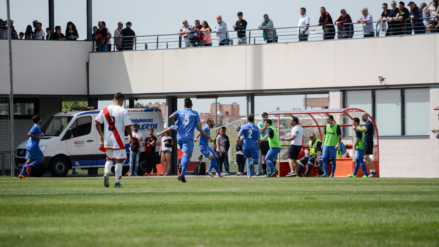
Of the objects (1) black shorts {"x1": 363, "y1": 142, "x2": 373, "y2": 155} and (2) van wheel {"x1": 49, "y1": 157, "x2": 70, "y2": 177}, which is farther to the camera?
(2) van wheel {"x1": 49, "y1": 157, "x2": 70, "y2": 177}

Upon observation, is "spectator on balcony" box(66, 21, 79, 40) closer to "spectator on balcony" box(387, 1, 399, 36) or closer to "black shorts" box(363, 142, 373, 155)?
"spectator on balcony" box(387, 1, 399, 36)

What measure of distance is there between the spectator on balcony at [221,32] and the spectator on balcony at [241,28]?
0.52m

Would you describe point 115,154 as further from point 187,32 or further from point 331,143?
point 187,32

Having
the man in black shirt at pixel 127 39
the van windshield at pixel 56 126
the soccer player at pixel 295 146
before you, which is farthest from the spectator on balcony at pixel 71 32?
the soccer player at pixel 295 146

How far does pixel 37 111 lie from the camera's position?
28.0 meters

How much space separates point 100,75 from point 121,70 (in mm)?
1039

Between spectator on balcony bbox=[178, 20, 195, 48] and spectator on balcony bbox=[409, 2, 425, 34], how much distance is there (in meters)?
8.98

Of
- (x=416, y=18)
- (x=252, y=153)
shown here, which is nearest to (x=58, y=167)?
(x=252, y=153)

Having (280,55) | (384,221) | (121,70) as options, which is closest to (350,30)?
(280,55)

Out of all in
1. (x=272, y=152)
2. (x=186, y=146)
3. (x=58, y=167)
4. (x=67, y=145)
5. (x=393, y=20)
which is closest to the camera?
(x=186, y=146)

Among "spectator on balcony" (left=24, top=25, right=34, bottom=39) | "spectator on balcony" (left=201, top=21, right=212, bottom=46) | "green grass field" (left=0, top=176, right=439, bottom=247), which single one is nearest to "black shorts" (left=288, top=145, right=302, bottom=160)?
"spectator on balcony" (left=201, top=21, right=212, bottom=46)

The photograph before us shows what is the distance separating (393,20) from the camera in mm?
22516

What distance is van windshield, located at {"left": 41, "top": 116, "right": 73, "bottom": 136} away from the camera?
2198 centimetres

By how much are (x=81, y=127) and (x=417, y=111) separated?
12613mm
